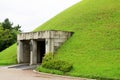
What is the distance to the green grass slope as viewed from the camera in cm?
2550

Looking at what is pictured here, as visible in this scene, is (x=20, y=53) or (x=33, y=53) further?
(x=20, y=53)

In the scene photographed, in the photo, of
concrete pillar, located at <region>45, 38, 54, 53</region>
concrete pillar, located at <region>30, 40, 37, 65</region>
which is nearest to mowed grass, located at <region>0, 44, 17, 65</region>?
concrete pillar, located at <region>30, 40, 37, 65</region>

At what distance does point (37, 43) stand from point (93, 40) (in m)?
8.28

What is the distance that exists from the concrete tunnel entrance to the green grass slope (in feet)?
2.62

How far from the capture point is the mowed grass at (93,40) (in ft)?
82.9

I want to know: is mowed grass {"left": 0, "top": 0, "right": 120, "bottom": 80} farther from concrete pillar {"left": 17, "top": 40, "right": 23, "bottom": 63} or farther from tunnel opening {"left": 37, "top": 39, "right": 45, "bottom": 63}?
concrete pillar {"left": 17, "top": 40, "right": 23, "bottom": 63}

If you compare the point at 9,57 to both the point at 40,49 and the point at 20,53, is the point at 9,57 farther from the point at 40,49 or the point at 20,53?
the point at 40,49

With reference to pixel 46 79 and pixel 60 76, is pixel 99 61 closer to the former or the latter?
pixel 60 76

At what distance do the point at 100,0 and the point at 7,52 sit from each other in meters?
14.8

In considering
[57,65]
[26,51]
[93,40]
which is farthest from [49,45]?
[26,51]

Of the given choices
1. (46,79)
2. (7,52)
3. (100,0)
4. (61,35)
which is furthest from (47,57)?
(100,0)

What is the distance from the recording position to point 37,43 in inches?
1534

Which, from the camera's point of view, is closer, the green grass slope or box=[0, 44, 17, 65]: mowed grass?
the green grass slope

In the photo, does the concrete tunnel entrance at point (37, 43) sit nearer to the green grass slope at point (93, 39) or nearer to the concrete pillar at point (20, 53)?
the concrete pillar at point (20, 53)
